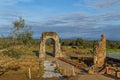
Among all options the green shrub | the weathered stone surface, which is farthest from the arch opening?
the weathered stone surface

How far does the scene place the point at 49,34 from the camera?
45.1 meters

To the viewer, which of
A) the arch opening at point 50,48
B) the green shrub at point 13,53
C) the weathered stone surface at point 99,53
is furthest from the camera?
the arch opening at point 50,48

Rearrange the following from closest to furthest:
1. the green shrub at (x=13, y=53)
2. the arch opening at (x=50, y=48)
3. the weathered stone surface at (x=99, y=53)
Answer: the weathered stone surface at (x=99, y=53) → the green shrub at (x=13, y=53) → the arch opening at (x=50, y=48)

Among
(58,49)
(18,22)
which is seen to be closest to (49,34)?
(58,49)

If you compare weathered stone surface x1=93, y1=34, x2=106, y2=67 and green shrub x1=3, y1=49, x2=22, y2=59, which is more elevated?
weathered stone surface x1=93, y1=34, x2=106, y2=67

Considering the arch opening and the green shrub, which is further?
the arch opening

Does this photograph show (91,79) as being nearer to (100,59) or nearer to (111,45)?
(100,59)

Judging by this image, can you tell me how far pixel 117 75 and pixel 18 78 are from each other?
6.95m

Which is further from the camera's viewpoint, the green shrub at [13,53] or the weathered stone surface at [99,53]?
the green shrub at [13,53]

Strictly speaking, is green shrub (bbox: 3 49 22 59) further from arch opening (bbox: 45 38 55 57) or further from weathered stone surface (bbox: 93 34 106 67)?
weathered stone surface (bbox: 93 34 106 67)

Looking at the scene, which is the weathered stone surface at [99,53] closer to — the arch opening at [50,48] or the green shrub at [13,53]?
the arch opening at [50,48]

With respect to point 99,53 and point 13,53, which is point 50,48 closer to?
point 13,53

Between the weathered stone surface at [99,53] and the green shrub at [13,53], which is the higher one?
the weathered stone surface at [99,53]

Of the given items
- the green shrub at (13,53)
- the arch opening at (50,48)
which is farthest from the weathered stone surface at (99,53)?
the green shrub at (13,53)
